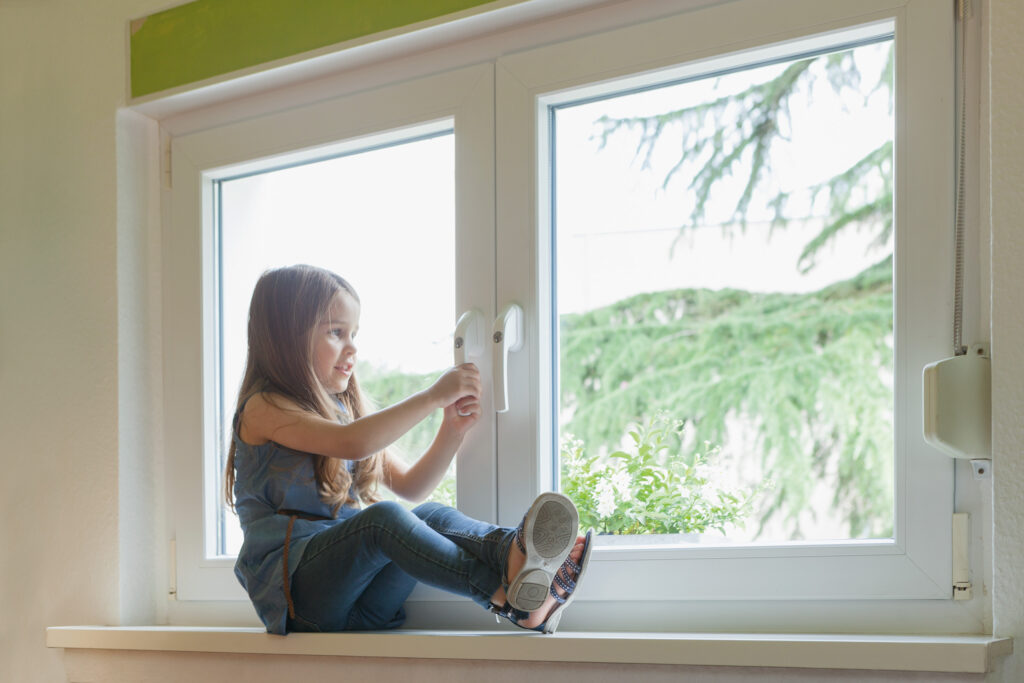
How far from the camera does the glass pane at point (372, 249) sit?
165 cm

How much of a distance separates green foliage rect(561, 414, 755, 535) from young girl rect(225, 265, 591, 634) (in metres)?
0.19

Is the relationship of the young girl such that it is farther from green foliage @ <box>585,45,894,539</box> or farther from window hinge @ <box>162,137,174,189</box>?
green foliage @ <box>585,45,894,539</box>

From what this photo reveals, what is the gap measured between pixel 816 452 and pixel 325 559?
2888 mm

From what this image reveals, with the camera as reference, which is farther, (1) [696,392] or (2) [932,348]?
(1) [696,392]

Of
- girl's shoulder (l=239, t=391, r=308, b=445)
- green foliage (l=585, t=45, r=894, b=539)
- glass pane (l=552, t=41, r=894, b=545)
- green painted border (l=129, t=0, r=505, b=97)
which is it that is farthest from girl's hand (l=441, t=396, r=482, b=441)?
green foliage (l=585, t=45, r=894, b=539)

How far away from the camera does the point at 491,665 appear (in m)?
1.29

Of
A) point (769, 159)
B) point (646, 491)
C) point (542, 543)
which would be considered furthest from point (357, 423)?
point (769, 159)

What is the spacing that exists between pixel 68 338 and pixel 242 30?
2.09ft

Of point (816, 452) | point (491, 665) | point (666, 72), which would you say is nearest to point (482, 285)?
point (666, 72)

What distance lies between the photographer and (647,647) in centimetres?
117

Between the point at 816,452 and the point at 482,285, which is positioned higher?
the point at 482,285

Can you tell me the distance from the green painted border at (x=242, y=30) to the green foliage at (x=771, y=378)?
7.26 feet

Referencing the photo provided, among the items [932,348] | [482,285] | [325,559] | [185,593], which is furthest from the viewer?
[185,593]

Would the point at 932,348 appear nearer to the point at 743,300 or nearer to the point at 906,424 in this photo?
the point at 906,424
